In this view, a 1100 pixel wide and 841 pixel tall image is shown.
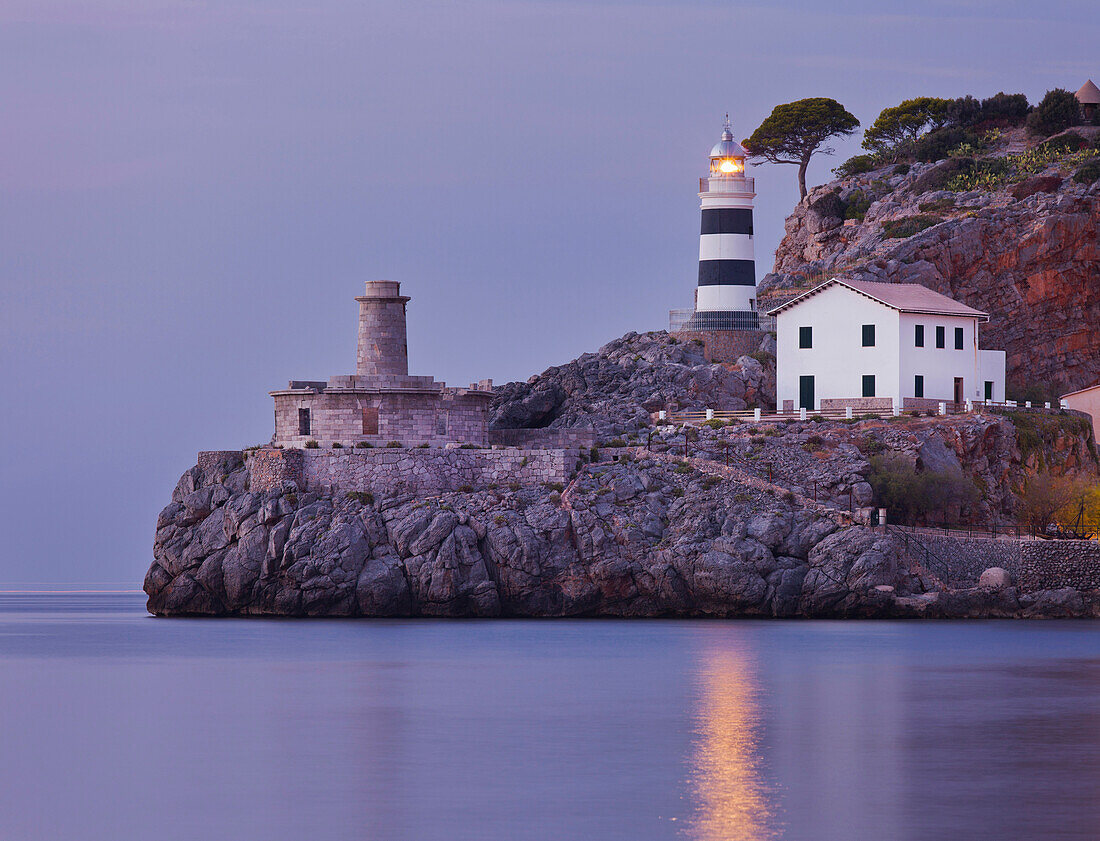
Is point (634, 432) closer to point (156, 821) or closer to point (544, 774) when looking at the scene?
point (544, 774)

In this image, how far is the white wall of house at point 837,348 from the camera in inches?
2350

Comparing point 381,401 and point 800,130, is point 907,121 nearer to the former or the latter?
point 800,130

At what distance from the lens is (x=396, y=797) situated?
23.2 meters

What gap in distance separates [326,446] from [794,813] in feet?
120

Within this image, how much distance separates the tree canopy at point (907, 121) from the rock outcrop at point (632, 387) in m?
32.1

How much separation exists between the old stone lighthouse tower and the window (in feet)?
55.9

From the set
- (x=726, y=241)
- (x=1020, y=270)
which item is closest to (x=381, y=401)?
(x=726, y=241)

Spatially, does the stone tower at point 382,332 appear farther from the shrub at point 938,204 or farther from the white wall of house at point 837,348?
the shrub at point 938,204

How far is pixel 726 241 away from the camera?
7088cm

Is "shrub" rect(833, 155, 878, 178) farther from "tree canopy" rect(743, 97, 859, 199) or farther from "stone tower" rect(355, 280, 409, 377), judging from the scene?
"stone tower" rect(355, 280, 409, 377)

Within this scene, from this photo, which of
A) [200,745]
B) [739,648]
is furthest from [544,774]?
[739,648]

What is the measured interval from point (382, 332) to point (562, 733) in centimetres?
3000

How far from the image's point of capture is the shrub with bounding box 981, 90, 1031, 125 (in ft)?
306

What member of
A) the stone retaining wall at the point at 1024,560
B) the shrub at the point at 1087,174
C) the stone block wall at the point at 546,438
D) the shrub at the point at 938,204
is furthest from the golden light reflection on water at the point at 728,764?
the shrub at the point at 1087,174
